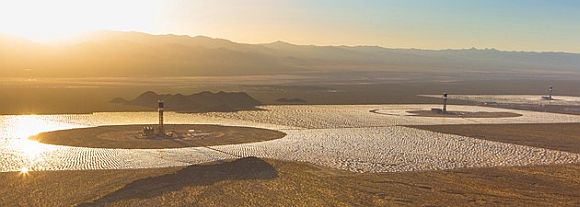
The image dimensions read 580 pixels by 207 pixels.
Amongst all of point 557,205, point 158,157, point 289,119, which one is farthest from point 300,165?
point 289,119

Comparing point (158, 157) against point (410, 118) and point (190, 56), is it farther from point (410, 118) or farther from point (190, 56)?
point (190, 56)

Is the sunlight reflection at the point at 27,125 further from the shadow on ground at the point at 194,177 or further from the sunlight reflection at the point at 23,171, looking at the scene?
the shadow on ground at the point at 194,177

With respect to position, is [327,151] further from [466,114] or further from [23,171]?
[466,114]

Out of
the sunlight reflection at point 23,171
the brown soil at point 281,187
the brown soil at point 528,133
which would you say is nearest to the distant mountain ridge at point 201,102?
the brown soil at point 528,133

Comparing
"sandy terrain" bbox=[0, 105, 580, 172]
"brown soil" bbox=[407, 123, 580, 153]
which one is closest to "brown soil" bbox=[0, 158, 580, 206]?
"sandy terrain" bbox=[0, 105, 580, 172]

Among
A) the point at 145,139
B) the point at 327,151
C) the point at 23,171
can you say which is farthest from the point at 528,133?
the point at 23,171

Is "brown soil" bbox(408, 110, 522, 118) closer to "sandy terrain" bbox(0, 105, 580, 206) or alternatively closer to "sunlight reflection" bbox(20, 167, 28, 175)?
"sandy terrain" bbox(0, 105, 580, 206)
